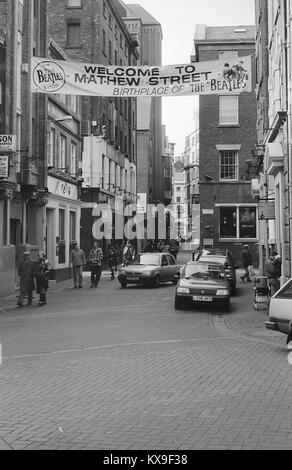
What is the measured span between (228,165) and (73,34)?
13647 millimetres

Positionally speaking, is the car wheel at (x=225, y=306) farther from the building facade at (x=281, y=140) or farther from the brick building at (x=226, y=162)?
the brick building at (x=226, y=162)

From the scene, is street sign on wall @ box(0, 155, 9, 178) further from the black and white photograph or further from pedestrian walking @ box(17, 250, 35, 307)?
pedestrian walking @ box(17, 250, 35, 307)

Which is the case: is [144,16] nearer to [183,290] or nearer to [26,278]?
[26,278]

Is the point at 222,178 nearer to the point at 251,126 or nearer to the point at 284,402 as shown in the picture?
the point at 251,126

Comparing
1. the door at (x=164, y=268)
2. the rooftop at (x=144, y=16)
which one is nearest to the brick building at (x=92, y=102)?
the door at (x=164, y=268)

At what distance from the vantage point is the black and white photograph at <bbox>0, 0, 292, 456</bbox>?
21.9ft

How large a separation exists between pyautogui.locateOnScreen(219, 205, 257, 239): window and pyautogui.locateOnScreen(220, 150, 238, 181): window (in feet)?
6.88

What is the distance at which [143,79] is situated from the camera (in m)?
15.2

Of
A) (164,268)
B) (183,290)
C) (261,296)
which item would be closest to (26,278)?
(183,290)

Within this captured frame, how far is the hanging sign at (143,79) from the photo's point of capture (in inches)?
594

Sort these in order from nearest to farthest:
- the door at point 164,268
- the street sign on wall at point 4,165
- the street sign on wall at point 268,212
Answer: the street sign on wall at point 4,165, the street sign on wall at point 268,212, the door at point 164,268

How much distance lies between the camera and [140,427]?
6293mm
